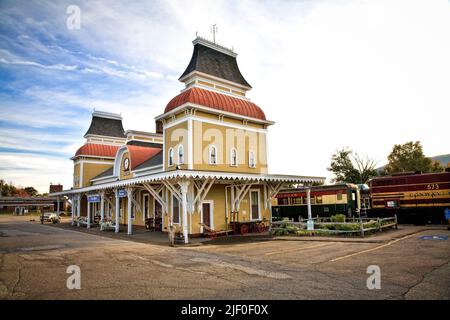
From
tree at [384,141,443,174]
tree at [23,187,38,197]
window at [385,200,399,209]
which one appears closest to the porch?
window at [385,200,399,209]

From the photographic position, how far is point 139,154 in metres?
27.1

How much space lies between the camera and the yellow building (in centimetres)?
1902

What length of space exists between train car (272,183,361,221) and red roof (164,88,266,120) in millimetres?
10272

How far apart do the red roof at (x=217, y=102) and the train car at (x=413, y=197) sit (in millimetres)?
12056

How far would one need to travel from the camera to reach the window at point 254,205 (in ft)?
75.1

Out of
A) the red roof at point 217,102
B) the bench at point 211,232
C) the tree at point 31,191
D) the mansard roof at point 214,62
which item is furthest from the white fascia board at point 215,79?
the tree at point 31,191

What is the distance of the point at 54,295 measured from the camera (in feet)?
21.4

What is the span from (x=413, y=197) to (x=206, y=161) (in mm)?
16718

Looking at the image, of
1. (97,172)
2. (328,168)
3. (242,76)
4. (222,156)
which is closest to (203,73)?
(242,76)

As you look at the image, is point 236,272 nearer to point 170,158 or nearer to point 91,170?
point 170,158

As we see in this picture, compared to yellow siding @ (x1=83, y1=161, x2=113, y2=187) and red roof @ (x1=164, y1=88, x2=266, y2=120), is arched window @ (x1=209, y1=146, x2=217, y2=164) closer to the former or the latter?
red roof @ (x1=164, y1=88, x2=266, y2=120)

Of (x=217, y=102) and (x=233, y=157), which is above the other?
(x=217, y=102)

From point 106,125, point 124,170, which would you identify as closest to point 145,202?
point 124,170

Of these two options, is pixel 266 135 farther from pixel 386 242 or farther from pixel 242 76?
pixel 386 242
